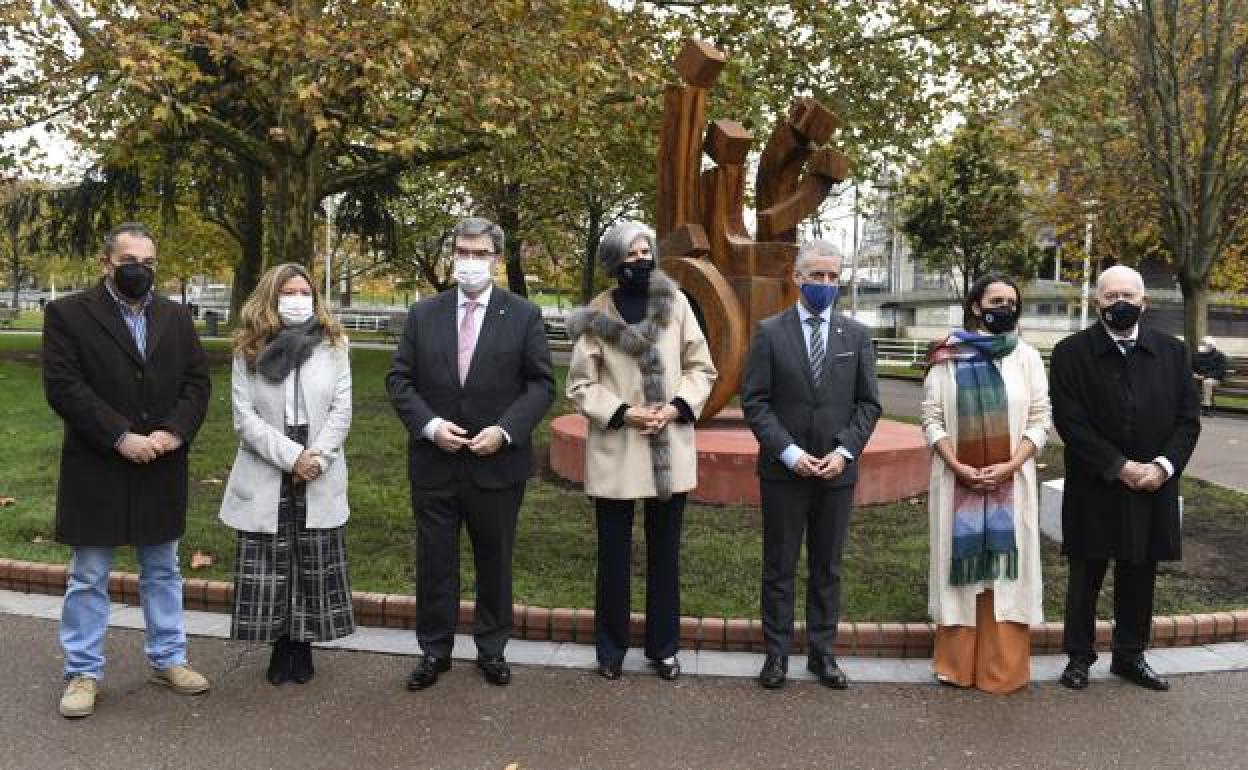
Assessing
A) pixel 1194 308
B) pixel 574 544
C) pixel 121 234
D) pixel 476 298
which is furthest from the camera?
pixel 1194 308

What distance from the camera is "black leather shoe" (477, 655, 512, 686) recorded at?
15.4 feet

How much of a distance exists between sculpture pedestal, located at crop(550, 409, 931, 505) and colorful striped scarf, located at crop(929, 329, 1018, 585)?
113 inches

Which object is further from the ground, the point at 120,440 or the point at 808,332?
the point at 808,332

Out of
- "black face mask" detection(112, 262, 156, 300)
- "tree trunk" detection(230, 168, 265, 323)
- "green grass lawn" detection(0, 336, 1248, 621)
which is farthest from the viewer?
"tree trunk" detection(230, 168, 265, 323)

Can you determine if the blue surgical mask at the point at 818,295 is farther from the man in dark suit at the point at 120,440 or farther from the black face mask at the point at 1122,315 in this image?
the man in dark suit at the point at 120,440

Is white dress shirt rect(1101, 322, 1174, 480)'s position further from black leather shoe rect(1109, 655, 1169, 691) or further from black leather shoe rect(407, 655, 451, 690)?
black leather shoe rect(407, 655, 451, 690)

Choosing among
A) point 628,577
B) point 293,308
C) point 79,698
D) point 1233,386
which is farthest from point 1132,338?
point 1233,386

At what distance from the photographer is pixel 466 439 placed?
4.55 meters

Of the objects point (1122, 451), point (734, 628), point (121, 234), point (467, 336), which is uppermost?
point (121, 234)

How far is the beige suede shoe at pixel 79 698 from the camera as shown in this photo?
13.9ft

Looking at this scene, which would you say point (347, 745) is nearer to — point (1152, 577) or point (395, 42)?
point (1152, 577)

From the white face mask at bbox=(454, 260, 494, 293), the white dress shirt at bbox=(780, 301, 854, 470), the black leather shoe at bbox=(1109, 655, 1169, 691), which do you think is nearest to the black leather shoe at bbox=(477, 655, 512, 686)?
the white dress shirt at bbox=(780, 301, 854, 470)

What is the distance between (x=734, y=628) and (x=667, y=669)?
1.76 feet

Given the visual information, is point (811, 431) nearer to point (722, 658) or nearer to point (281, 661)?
point (722, 658)
